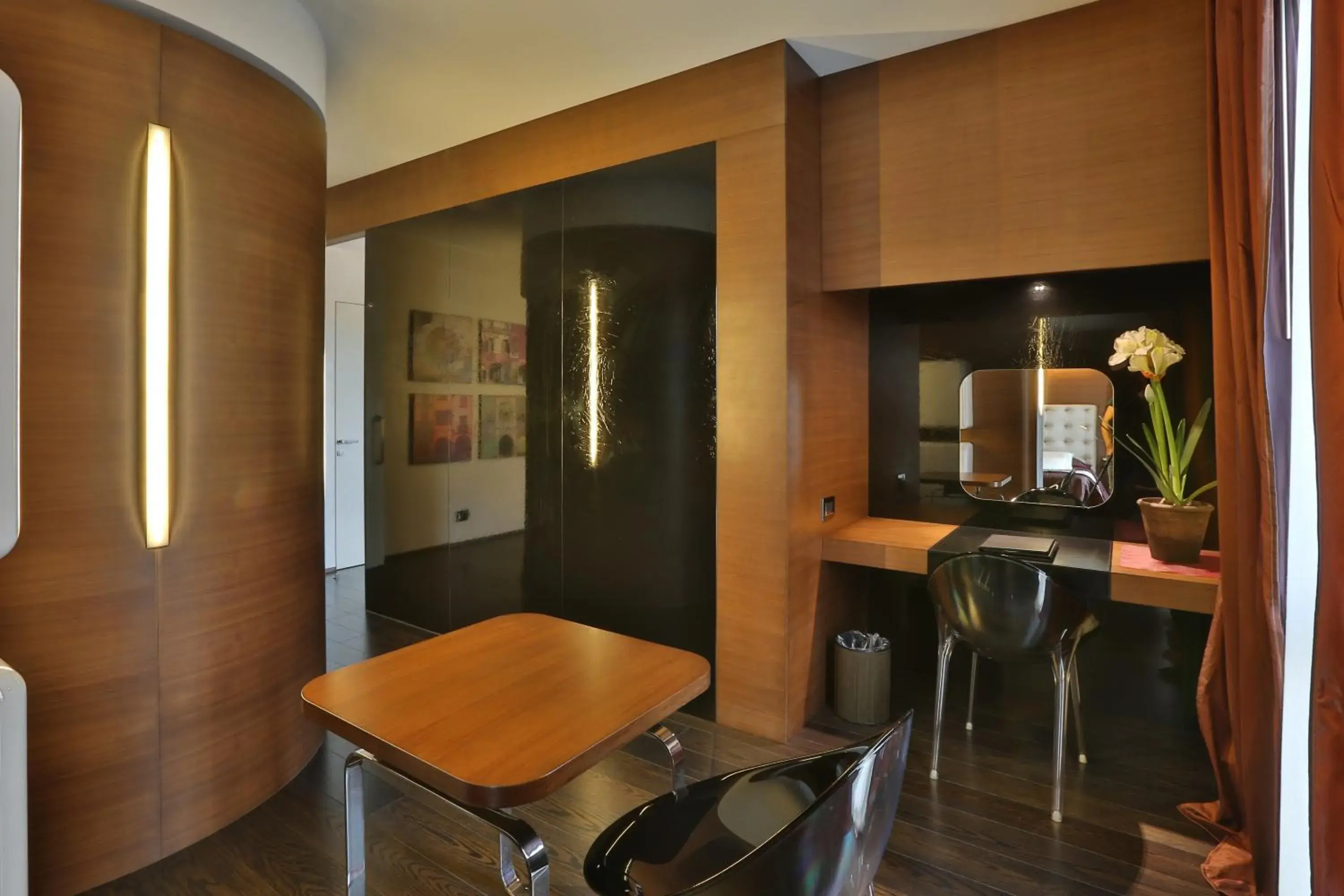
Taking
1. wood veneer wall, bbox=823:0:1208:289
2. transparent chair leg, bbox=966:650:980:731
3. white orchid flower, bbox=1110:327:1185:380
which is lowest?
transparent chair leg, bbox=966:650:980:731

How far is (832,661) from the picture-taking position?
123 inches

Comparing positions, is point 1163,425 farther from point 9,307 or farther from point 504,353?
point 9,307

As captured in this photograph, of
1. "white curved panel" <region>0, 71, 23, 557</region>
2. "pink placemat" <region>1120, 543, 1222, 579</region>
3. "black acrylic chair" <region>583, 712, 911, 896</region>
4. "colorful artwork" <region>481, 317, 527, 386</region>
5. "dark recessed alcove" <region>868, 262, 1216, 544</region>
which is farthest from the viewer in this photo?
"colorful artwork" <region>481, 317, 527, 386</region>

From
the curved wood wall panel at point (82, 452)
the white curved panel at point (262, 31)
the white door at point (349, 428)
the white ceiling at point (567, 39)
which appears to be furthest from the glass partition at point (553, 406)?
the curved wood wall panel at point (82, 452)

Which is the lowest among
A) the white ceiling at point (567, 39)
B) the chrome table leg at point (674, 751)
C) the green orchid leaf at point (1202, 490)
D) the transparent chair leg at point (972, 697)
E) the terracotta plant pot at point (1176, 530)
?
the transparent chair leg at point (972, 697)

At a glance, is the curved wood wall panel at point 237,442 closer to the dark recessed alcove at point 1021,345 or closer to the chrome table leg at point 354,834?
the chrome table leg at point 354,834

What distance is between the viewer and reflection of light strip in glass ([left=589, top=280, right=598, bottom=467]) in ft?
11.0

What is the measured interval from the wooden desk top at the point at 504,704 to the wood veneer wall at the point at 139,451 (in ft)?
2.80

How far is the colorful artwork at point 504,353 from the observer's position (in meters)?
3.65

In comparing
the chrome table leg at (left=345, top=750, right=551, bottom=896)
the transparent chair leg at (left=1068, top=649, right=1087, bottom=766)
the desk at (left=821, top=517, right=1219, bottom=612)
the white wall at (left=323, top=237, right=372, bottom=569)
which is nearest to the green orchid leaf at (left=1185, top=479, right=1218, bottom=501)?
the desk at (left=821, top=517, right=1219, bottom=612)

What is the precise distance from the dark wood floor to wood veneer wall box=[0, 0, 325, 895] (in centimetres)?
22

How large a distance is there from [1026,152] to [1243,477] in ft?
4.48

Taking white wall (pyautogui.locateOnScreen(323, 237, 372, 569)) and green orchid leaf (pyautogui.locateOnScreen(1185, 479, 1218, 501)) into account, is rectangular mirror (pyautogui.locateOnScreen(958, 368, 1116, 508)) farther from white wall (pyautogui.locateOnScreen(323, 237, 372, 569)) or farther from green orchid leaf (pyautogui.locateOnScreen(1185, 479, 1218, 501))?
white wall (pyautogui.locateOnScreen(323, 237, 372, 569))

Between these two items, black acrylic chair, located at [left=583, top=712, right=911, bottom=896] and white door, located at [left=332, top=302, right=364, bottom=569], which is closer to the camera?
black acrylic chair, located at [left=583, top=712, right=911, bottom=896]
